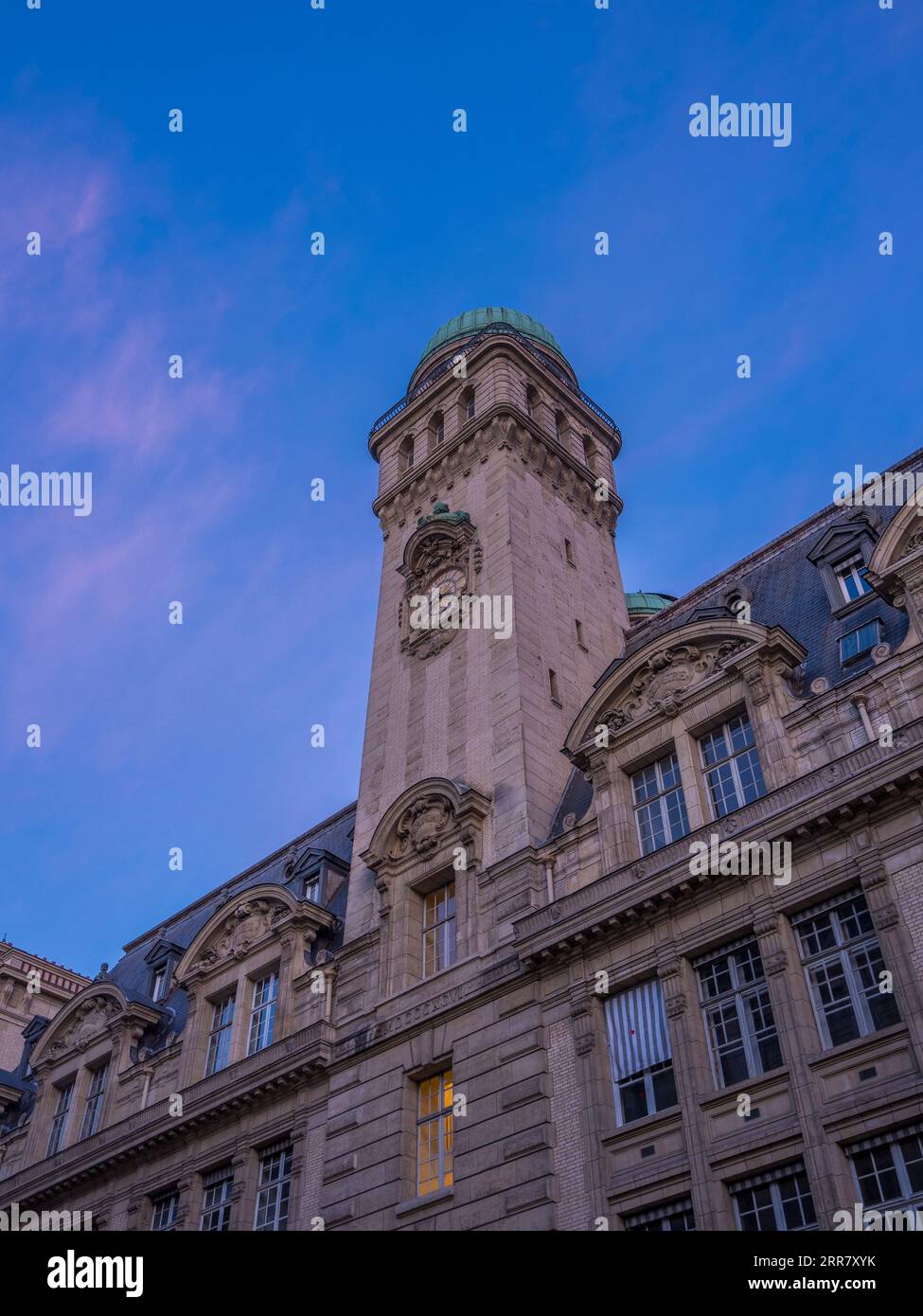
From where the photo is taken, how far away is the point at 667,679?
32.0 m

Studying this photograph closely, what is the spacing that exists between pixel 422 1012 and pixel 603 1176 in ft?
24.1

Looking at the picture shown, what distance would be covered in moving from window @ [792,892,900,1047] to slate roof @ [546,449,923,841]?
5.76 meters

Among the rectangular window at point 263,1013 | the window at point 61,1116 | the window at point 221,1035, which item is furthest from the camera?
the window at point 61,1116

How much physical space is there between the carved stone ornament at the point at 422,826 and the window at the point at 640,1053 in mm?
8550

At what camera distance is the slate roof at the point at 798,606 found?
100.0ft

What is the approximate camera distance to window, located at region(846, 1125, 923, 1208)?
835 inches

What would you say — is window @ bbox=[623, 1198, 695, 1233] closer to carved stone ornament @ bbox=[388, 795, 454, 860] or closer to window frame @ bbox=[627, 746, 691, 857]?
window frame @ bbox=[627, 746, 691, 857]

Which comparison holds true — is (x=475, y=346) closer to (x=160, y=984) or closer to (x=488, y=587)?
(x=488, y=587)

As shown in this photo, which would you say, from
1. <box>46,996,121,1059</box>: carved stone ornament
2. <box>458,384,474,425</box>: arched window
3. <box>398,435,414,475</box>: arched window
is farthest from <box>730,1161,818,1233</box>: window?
<box>398,435,414,475</box>: arched window

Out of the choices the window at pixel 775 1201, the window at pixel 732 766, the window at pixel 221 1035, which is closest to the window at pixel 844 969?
the window at pixel 775 1201
